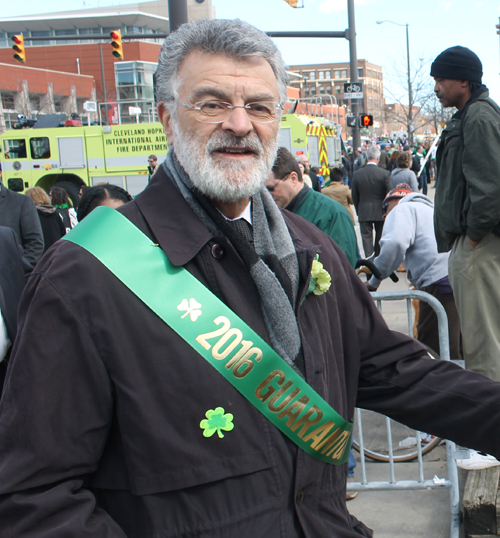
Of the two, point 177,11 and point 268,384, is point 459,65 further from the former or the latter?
point 268,384

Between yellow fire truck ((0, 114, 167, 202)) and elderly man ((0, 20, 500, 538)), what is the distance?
1471 cm

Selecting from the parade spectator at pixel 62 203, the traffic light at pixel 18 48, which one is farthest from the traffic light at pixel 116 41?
the parade spectator at pixel 62 203

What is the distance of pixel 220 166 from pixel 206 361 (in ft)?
1.64

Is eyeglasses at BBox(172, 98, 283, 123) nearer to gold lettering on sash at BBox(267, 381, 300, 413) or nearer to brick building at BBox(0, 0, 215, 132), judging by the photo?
gold lettering on sash at BBox(267, 381, 300, 413)

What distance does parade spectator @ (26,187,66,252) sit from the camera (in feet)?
26.0

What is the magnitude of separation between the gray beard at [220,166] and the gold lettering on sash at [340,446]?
0.67 meters

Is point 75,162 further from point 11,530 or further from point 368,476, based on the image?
point 11,530

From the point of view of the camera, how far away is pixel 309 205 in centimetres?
469

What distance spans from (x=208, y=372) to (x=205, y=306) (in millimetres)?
160

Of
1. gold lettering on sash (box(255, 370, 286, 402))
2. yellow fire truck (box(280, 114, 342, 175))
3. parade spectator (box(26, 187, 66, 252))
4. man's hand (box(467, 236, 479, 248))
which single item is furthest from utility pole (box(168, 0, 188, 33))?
yellow fire truck (box(280, 114, 342, 175))

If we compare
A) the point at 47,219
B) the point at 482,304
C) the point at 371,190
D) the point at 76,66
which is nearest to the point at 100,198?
the point at 482,304

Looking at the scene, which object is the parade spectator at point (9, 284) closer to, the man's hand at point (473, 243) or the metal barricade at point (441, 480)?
the metal barricade at point (441, 480)

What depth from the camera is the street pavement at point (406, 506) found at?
10.7ft

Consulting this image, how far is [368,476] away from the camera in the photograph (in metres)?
3.94
